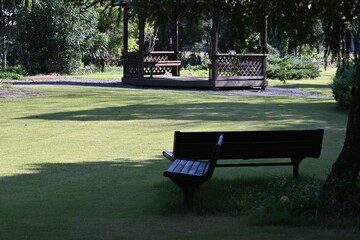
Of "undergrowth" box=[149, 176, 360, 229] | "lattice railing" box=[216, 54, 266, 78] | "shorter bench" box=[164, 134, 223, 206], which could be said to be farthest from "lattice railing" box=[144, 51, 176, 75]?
"shorter bench" box=[164, 134, 223, 206]

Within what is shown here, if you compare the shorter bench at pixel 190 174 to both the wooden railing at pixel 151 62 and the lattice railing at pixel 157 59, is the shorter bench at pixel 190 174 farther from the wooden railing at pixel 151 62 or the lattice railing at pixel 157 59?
Answer: the lattice railing at pixel 157 59

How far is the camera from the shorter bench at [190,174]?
6590 mm

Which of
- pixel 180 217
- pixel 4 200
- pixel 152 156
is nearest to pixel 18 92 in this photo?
pixel 152 156

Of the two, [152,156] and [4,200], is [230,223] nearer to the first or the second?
[4,200]

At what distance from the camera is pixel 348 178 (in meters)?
6.66

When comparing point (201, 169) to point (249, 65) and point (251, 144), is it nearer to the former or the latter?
point (251, 144)

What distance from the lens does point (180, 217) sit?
6.56 meters

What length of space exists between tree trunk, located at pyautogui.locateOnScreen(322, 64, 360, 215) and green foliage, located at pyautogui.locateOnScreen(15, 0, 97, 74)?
29725 millimetres

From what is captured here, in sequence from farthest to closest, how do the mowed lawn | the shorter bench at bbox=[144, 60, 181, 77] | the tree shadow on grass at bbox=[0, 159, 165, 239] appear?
the shorter bench at bbox=[144, 60, 181, 77], the tree shadow on grass at bbox=[0, 159, 165, 239], the mowed lawn

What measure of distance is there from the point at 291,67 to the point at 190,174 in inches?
1208

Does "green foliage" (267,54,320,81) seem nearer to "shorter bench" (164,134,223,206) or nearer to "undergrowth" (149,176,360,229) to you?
"undergrowth" (149,176,360,229)

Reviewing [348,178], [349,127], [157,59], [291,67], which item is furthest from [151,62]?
[348,178]

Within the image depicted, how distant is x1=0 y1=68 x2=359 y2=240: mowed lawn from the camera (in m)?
5.95

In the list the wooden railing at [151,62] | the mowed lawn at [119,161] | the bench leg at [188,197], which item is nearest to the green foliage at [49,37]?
the wooden railing at [151,62]
